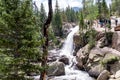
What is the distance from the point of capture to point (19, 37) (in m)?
18.1

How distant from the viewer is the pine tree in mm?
17672

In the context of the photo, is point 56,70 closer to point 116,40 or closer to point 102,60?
point 102,60

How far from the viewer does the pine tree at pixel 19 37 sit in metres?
17.7

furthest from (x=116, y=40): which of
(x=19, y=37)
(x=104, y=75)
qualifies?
(x=19, y=37)

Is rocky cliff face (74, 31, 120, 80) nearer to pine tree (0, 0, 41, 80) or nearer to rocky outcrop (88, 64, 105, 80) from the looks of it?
rocky outcrop (88, 64, 105, 80)

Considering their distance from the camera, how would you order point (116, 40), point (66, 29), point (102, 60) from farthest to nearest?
point (66, 29) < point (116, 40) < point (102, 60)

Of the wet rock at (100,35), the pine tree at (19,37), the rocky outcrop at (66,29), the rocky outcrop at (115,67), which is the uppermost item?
the pine tree at (19,37)

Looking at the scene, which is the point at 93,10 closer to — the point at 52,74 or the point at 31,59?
the point at 52,74

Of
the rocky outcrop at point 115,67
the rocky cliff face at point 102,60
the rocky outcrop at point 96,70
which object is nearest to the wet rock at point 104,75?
the rocky cliff face at point 102,60

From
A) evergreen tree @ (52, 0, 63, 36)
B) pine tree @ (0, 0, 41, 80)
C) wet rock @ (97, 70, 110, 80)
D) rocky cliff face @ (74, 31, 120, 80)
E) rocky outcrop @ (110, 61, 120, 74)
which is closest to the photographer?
pine tree @ (0, 0, 41, 80)

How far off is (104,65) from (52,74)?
915 centimetres

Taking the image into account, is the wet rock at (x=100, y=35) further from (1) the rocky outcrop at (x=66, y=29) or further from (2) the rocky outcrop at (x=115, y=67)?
(1) the rocky outcrop at (x=66, y=29)

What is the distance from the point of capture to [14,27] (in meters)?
18.2

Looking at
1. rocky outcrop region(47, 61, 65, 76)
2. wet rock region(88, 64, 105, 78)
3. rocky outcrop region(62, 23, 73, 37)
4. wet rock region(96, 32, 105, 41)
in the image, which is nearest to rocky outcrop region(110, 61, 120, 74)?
wet rock region(88, 64, 105, 78)
